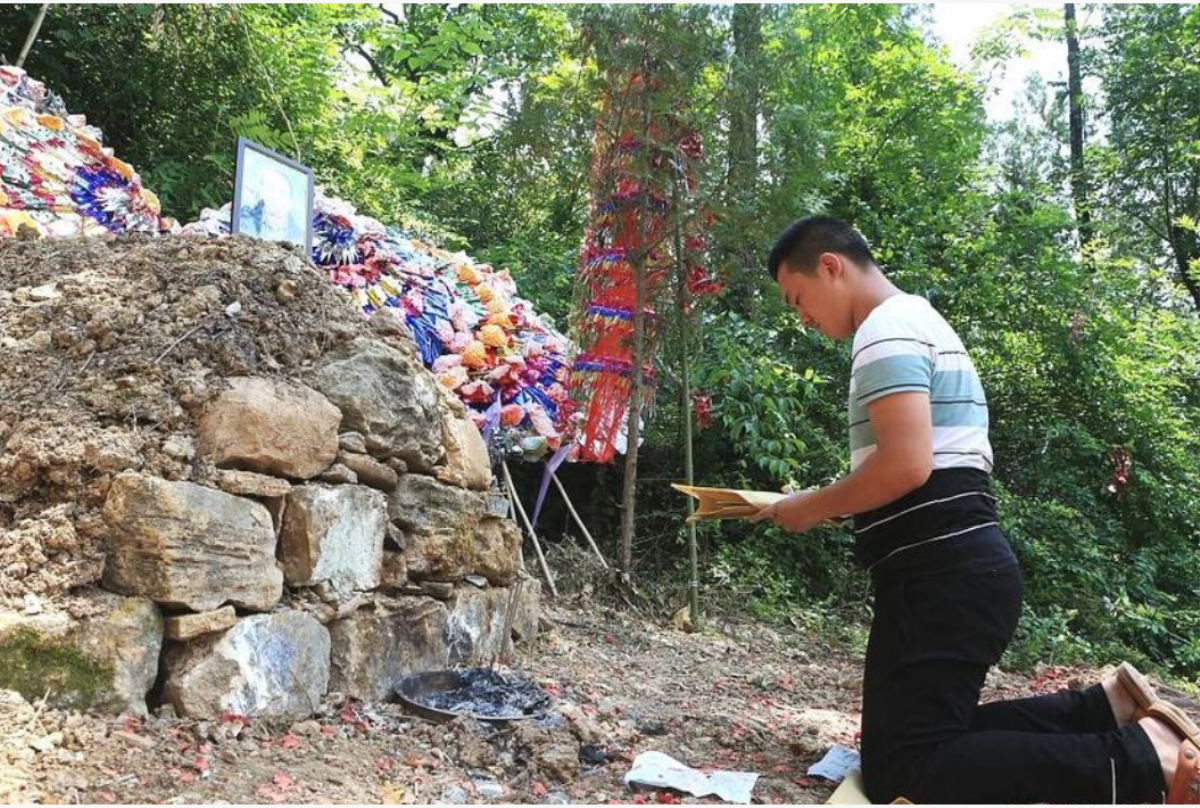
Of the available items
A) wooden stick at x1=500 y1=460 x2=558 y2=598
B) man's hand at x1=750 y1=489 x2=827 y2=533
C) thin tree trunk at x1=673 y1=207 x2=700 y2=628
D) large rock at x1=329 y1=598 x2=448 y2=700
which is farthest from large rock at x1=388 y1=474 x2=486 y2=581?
thin tree trunk at x1=673 y1=207 x2=700 y2=628

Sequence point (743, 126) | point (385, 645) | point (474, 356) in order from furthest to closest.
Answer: point (474, 356)
point (743, 126)
point (385, 645)

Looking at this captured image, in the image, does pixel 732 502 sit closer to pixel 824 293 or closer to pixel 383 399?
pixel 824 293

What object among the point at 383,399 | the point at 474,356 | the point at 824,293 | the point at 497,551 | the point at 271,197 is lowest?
the point at 497,551

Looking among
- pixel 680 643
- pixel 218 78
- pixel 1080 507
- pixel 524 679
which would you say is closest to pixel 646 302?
pixel 680 643

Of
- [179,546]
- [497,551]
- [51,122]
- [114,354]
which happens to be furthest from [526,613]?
[51,122]

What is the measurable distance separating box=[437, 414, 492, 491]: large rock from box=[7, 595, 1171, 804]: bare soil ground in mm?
753

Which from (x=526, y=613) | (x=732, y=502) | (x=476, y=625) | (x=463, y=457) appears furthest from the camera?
(x=526, y=613)

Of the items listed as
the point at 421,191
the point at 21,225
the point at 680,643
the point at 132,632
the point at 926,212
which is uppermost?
the point at 421,191

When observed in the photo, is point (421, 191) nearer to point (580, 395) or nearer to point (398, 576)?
point (580, 395)

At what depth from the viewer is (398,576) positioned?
10.1 feet

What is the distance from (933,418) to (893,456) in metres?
0.21

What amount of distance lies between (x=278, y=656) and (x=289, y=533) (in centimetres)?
37

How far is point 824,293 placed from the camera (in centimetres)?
233

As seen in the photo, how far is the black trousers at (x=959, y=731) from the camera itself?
1.93 metres
